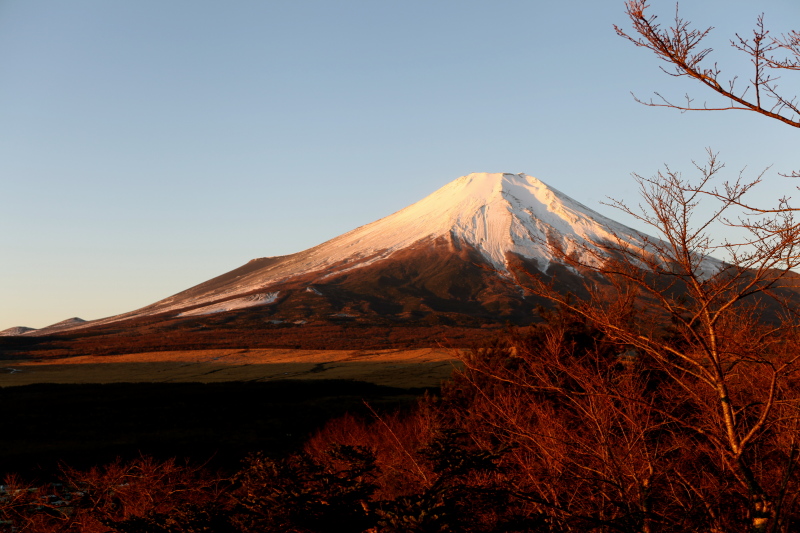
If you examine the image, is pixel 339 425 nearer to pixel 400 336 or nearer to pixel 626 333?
pixel 626 333

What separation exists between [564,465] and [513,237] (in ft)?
622

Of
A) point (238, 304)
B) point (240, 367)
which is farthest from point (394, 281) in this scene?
point (240, 367)

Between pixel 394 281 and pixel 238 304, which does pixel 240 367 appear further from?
pixel 394 281

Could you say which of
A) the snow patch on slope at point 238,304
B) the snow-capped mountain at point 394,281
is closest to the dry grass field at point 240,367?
the snow-capped mountain at point 394,281

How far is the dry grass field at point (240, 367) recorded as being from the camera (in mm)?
56344

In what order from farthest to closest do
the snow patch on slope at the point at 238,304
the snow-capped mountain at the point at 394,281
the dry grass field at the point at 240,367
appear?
the snow patch on slope at the point at 238,304 < the snow-capped mountain at the point at 394,281 < the dry grass field at the point at 240,367

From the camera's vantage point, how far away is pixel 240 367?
67.6 metres

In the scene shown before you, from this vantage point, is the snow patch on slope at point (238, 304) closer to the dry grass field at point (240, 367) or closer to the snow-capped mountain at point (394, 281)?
the snow-capped mountain at point (394, 281)

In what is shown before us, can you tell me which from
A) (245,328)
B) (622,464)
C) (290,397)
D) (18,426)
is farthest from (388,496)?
(245,328)

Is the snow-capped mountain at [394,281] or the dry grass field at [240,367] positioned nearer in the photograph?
the dry grass field at [240,367]

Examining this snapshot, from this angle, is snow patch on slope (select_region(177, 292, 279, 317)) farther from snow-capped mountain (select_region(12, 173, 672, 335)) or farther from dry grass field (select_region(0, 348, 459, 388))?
dry grass field (select_region(0, 348, 459, 388))

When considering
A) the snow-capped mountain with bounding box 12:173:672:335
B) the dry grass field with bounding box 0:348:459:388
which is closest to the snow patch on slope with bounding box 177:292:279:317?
the snow-capped mountain with bounding box 12:173:672:335

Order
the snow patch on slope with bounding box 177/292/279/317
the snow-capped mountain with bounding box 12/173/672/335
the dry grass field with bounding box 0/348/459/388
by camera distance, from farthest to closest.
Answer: the snow patch on slope with bounding box 177/292/279/317 → the snow-capped mountain with bounding box 12/173/672/335 → the dry grass field with bounding box 0/348/459/388

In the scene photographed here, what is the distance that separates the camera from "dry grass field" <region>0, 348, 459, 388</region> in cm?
5634
